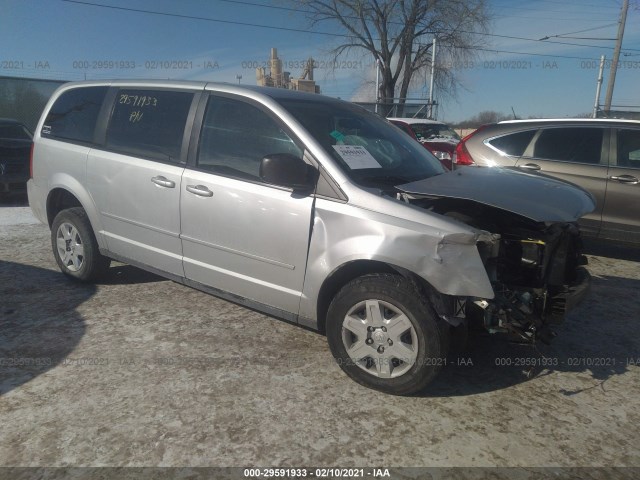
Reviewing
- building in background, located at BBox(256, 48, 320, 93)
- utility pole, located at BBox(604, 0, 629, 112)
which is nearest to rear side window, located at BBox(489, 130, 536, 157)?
building in background, located at BBox(256, 48, 320, 93)

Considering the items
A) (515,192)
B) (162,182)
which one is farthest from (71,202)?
(515,192)

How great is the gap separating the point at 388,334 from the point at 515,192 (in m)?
1.21

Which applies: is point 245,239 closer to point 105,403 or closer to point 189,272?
point 189,272

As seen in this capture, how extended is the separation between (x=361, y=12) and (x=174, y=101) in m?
27.0

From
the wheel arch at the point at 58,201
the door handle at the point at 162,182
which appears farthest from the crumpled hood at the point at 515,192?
the wheel arch at the point at 58,201

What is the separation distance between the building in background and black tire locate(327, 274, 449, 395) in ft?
60.4

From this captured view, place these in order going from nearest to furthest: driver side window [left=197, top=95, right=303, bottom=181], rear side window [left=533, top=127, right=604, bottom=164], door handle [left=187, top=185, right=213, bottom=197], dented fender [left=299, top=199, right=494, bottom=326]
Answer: dented fender [left=299, top=199, right=494, bottom=326]
driver side window [left=197, top=95, right=303, bottom=181]
door handle [left=187, top=185, right=213, bottom=197]
rear side window [left=533, top=127, right=604, bottom=164]

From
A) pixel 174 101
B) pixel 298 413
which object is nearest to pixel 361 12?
pixel 174 101

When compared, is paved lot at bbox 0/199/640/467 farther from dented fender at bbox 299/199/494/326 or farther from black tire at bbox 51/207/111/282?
dented fender at bbox 299/199/494/326

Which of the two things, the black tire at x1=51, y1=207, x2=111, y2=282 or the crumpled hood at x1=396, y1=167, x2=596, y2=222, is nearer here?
the crumpled hood at x1=396, y1=167, x2=596, y2=222

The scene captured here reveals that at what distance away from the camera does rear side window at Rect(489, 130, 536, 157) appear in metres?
6.15

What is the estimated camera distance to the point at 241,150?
136 inches

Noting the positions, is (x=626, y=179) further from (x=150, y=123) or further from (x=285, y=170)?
(x=150, y=123)

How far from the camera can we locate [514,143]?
20.4ft
